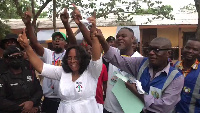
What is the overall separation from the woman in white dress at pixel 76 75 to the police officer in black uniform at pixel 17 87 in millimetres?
814

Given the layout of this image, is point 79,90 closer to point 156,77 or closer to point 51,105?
point 156,77

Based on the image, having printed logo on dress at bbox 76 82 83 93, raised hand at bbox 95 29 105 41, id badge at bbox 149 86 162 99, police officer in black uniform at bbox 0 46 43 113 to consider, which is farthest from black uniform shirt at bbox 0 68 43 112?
id badge at bbox 149 86 162 99

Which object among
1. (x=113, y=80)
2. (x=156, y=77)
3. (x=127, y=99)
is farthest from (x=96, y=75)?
(x=156, y=77)

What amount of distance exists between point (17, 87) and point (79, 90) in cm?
116

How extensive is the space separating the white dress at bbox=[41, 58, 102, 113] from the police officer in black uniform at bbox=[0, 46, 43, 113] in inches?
32.5

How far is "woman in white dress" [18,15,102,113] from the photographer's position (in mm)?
3066

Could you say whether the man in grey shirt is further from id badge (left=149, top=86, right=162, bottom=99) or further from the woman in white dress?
the woman in white dress

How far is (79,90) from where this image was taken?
307 cm

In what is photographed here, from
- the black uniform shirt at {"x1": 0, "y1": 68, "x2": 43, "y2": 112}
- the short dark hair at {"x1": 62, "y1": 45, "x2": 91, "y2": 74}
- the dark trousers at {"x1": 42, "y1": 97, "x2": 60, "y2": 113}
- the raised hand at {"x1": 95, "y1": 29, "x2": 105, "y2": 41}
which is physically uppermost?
the raised hand at {"x1": 95, "y1": 29, "x2": 105, "y2": 41}

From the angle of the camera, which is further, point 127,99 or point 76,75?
point 76,75

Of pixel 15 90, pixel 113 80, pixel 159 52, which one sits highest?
pixel 159 52

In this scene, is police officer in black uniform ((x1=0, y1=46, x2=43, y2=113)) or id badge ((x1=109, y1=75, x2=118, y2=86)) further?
police officer in black uniform ((x1=0, y1=46, x2=43, y2=113))

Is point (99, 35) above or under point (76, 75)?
above

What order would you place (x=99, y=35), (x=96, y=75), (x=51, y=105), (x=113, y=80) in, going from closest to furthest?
(x=99, y=35)
(x=96, y=75)
(x=113, y=80)
(x=51, y=105)
